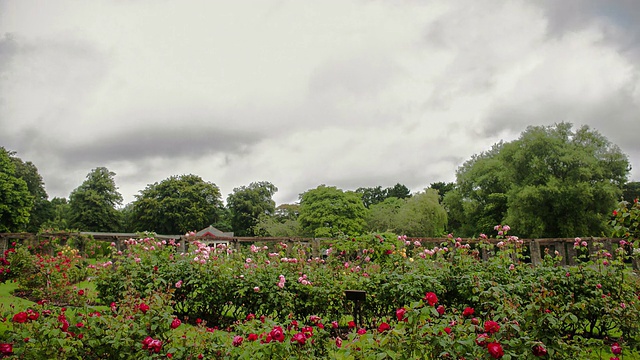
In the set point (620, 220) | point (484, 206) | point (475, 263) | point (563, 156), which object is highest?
point (563, 156)

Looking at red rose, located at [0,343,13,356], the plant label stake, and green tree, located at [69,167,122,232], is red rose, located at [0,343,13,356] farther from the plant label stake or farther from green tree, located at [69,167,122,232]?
green tree, located at [69,167,122,232]

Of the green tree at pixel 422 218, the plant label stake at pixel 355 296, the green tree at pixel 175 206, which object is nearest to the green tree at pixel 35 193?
the green tree at pixel 175 206

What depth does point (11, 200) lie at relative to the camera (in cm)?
3525

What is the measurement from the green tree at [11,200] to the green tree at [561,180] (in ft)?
129

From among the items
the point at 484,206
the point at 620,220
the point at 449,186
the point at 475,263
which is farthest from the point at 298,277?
the point at 449,186

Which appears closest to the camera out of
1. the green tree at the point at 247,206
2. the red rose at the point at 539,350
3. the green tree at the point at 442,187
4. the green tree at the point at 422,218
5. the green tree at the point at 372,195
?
the red rose at the point at 539,350

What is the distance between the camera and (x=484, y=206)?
133 ft

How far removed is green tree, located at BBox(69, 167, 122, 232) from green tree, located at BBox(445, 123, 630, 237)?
42742mm

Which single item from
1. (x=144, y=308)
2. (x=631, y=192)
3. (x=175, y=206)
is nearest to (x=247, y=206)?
(x=175, y=206)

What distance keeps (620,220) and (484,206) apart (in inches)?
1508

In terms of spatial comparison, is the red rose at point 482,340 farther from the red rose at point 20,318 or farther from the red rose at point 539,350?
the red rose at point 20,318

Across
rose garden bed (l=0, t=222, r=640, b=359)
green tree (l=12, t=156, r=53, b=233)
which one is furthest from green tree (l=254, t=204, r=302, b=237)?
rose garden bed (l=0, t=222, r=640, b=359)

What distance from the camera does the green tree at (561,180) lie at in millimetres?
29359

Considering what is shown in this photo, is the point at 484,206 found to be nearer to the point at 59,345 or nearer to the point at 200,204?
the point at 200,204
